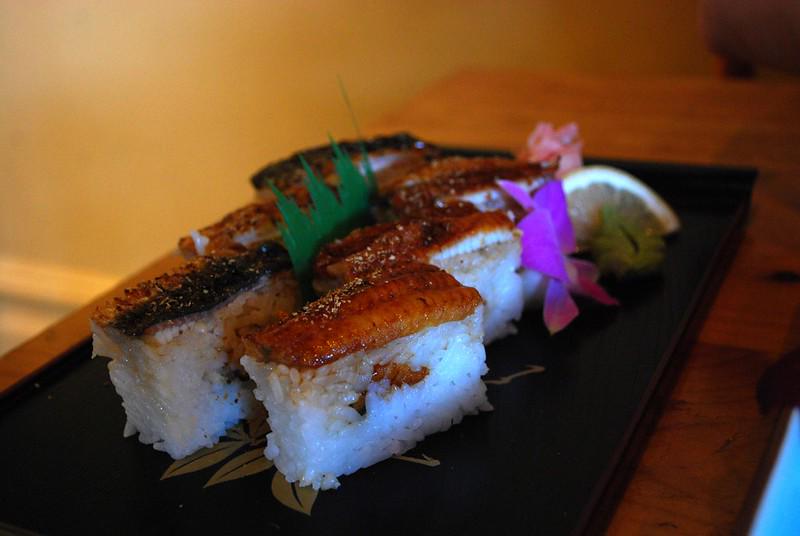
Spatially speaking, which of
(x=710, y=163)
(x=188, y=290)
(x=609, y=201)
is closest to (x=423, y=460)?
(x=188, y=290)

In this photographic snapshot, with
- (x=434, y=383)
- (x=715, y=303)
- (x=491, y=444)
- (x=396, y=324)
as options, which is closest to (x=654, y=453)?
(x=491, y=444)

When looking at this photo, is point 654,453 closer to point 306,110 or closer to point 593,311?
point 593,311

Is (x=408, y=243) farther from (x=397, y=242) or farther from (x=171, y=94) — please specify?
(x=171, y=94)

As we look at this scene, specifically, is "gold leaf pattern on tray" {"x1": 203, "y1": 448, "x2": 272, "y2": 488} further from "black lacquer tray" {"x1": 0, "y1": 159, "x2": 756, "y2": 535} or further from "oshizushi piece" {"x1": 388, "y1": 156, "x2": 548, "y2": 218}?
"oshizushi piece" {"x1": 388, "y1": 156, "x2": 548, "y2": 218}

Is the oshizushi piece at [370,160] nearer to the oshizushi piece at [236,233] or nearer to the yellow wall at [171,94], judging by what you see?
the oshizushi piece at [236,233]

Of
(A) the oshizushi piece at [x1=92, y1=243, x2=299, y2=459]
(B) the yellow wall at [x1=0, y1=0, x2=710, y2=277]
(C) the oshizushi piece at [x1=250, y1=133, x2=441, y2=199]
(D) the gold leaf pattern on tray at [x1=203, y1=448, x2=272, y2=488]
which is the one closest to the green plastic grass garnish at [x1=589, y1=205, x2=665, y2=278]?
(C) the oshizushi piece at [x1=250, y1=133, x2=441, y2=199]
